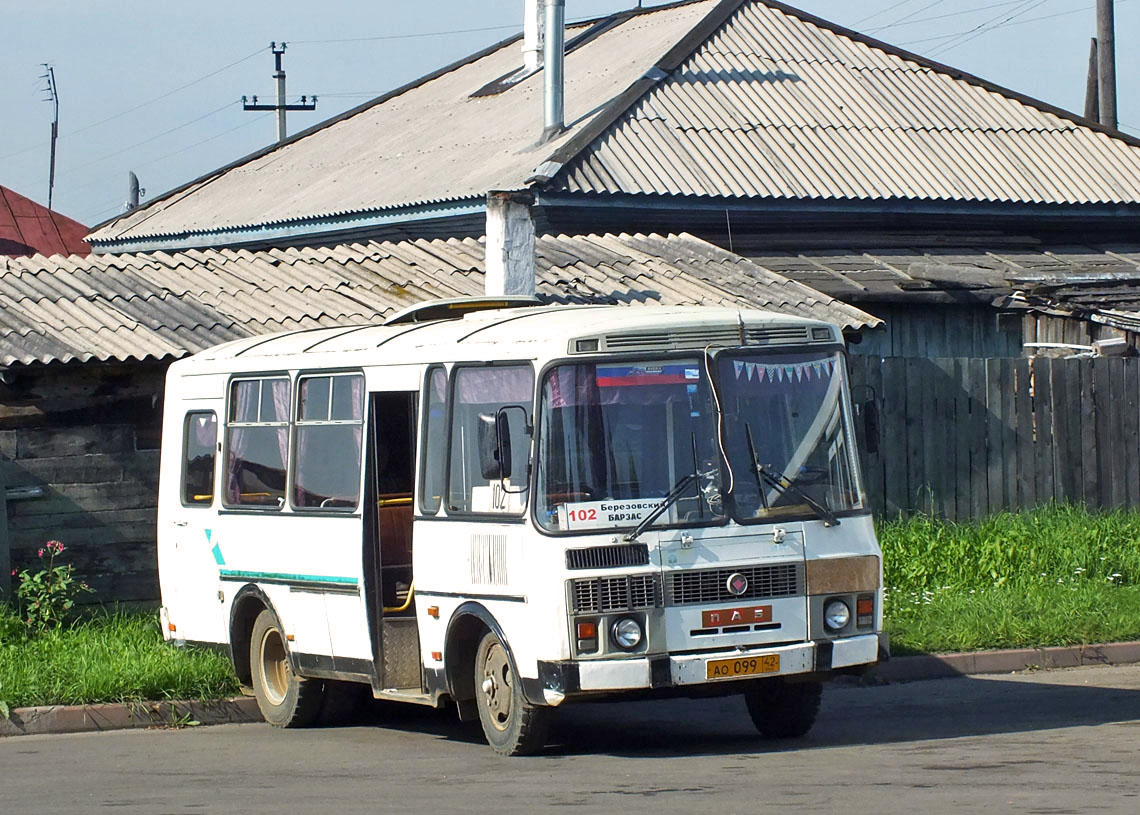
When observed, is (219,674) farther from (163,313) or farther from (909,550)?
(909,550)

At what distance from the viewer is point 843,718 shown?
1048cm

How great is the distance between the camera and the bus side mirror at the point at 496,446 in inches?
344

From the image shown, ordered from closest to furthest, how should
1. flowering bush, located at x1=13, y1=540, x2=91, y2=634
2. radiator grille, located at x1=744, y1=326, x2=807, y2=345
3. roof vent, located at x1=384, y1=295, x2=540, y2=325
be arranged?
radiator grille, located at x1=744, y1=326, x2=807, y2=345, roof vent, located at x1=384, y1=295, x2=540, y2=325, flowering bush, located at x1=13, y1=540, x2=91, y2=634

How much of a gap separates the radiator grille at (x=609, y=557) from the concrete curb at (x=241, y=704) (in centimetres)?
A: 273

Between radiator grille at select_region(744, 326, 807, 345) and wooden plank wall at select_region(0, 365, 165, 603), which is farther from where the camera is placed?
wooden plank wall at select_region(0, 365, 165, 603)

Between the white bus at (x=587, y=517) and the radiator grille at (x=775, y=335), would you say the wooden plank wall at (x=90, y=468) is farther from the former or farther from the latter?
the radiator grille at (x=775, y=335)

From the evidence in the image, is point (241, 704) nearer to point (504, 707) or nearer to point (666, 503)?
point (504, 707)

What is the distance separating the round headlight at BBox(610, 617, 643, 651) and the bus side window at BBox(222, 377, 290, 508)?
310 cm

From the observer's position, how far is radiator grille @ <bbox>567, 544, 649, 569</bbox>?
864 centimetres

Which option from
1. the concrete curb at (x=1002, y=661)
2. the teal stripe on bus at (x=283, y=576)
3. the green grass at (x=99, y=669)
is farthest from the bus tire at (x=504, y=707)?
the concrete curb at (x=1002, y=661)

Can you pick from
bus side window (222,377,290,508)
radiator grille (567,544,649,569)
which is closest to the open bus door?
bus side window (222,377,290,508)

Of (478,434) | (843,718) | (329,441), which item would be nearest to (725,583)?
(478,434)

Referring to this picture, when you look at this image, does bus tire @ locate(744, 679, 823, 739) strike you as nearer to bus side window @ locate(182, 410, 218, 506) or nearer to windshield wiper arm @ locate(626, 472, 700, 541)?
windshield wiper arm @ locate(626, 472, 700, 541)

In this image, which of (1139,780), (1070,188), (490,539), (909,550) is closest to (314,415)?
(490,539)
